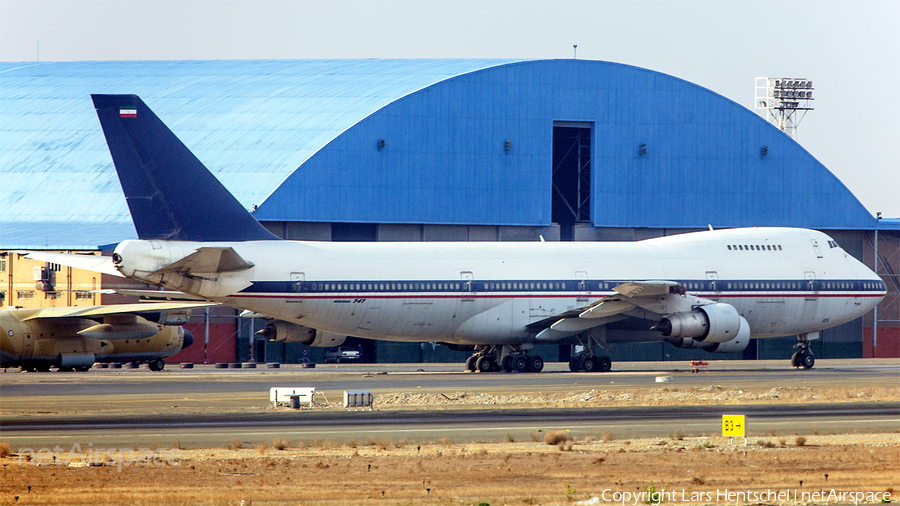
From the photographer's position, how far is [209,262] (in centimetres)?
3903

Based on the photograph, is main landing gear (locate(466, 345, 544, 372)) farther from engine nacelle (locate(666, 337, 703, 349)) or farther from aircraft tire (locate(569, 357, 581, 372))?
engine nacelle (locate(666, 337, 703, 349))

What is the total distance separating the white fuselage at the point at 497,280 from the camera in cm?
4084

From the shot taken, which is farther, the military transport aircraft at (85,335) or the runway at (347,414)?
the military transport aircraft at (85,335)

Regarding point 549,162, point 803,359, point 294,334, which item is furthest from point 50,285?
point 803,359

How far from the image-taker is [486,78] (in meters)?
59.1

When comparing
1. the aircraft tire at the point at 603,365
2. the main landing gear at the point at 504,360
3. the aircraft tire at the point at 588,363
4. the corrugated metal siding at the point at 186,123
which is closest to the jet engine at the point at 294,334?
the main landing gear at the point at 504,360

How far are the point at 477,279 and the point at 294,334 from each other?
753cm

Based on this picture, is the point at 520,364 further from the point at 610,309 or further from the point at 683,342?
the point at 683,342

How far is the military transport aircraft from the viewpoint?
145 ft

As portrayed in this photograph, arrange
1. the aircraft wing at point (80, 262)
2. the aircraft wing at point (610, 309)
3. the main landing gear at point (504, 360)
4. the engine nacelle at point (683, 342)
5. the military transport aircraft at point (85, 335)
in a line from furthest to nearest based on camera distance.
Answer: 1. the main landing gear at point (504, 360)
2. the engine nacelle at point (683, 342)
3. the aircraft wing at point (610, 309)
4. the military transport aircraft at point (85, 335)
5. the aircraft wing at point (80, 262)

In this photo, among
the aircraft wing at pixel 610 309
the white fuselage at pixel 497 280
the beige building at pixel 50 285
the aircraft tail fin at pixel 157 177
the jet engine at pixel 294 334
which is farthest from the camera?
the beige building at pixel 50 285

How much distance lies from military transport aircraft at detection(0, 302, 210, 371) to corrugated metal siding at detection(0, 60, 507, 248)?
7.99m

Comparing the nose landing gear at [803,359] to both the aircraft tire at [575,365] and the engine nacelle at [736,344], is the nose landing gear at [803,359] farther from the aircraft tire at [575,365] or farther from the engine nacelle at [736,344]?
the aircraft tire at [575,365]

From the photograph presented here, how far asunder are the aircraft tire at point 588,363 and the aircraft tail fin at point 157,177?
1640cm
